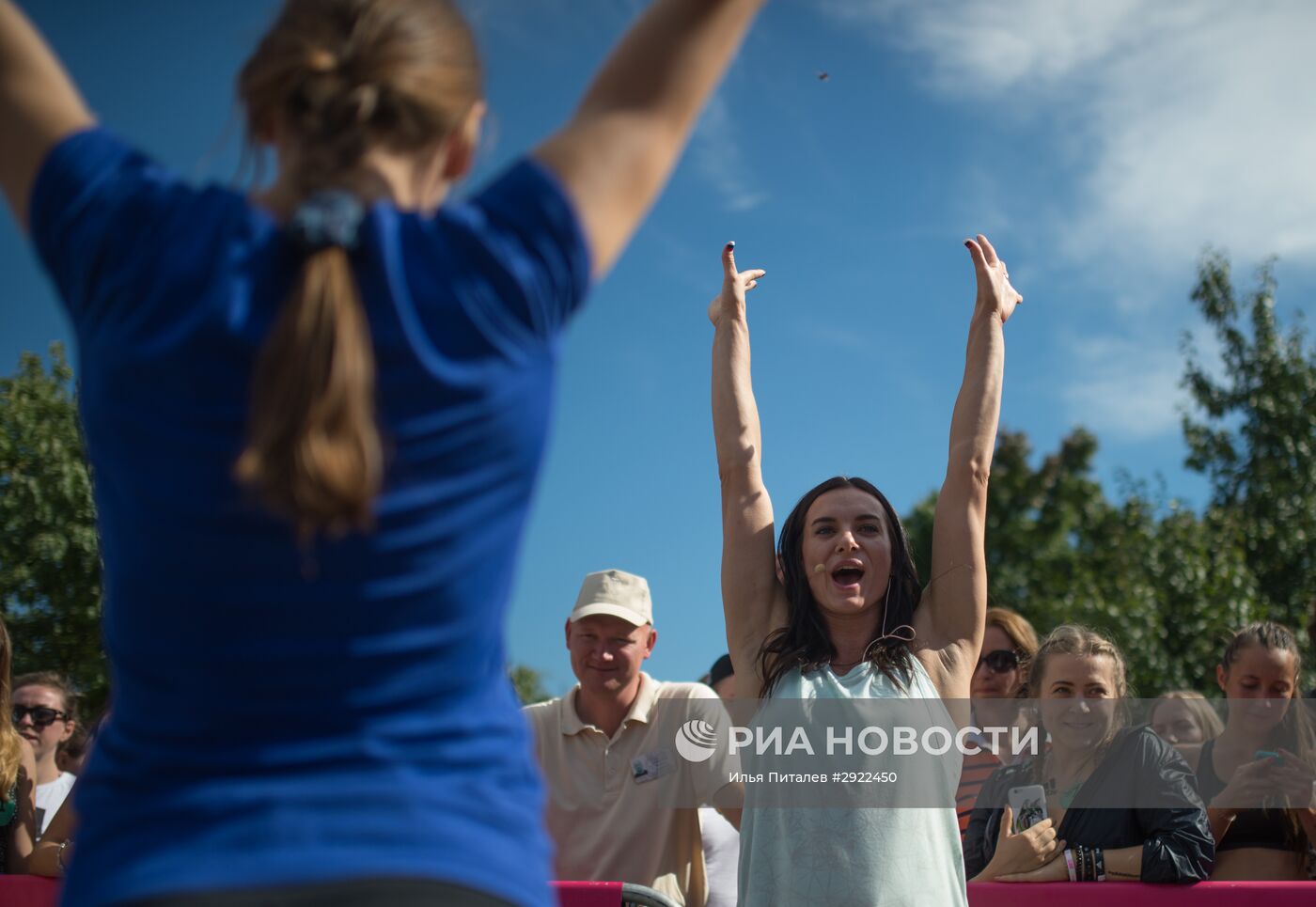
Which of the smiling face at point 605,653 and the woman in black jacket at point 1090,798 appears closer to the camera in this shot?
the woman in black jacket at point 1090,798

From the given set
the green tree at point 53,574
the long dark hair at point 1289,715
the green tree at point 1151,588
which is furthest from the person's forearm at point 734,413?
the green tree at point 53,574

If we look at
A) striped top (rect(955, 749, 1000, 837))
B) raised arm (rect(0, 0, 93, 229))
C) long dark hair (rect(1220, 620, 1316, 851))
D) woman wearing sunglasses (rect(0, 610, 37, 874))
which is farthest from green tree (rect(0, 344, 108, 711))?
raised arm (rect(0, 0, 93, 229))

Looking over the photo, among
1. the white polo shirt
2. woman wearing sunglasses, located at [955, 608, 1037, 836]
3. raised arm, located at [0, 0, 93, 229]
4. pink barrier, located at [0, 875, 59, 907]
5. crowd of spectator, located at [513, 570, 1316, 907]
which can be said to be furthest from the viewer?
woman wearing sunglasses, located at [955, 608, 1037, 836]

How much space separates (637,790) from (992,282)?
2657 mm

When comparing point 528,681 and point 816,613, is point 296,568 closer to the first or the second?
point 816,613

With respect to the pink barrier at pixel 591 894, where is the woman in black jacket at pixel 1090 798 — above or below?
above

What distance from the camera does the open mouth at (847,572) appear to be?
3.47 meters

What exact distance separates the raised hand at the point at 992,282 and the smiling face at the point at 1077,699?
200 cm

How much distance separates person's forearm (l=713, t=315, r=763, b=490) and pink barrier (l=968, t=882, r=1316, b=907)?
6.27 ft

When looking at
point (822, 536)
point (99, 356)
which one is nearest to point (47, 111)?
point (99, 356)

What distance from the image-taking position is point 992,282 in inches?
145

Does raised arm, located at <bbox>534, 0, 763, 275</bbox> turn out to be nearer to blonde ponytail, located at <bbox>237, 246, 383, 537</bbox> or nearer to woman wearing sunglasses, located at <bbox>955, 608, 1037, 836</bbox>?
blonde ponytail, located at <bbox>237, 246, 383, 537</bbox>

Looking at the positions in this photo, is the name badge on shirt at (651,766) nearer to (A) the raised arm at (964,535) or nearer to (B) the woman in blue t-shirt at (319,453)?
(A) the raised arm at (964,535)

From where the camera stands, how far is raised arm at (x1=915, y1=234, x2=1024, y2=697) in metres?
3.32
